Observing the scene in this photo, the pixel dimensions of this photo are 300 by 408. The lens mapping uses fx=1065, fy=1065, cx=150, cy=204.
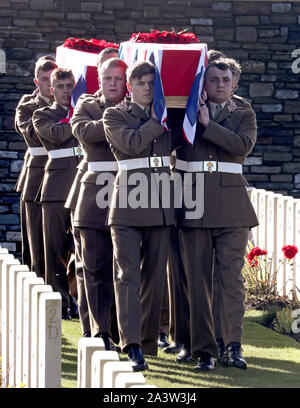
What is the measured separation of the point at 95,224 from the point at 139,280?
60cm

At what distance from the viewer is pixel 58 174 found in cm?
841

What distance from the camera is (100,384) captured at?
12.6 feet

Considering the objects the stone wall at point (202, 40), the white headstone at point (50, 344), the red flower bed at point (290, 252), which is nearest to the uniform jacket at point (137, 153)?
the white headstone at point (50, 344)

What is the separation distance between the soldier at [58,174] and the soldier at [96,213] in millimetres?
1156

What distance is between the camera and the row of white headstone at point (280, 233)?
906 cm

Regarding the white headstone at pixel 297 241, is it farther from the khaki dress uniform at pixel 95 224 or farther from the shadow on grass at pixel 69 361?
the khaki dress uniform at pixel 95 224

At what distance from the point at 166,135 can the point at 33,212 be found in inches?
103

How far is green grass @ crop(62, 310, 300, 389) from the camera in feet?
20.2

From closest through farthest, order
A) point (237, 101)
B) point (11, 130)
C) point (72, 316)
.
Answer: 1. point (237, 101)
2. point (72, 316)
3. point (11, 130)

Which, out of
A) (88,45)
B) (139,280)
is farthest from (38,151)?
(139,280)

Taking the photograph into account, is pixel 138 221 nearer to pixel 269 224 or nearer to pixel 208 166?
pixel 208 166

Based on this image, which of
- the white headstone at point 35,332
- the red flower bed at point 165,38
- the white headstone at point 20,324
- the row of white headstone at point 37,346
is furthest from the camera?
the red flower bed at point 165,38

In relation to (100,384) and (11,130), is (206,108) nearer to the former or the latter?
(100,384)

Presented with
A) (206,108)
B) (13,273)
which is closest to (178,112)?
(206,108)
